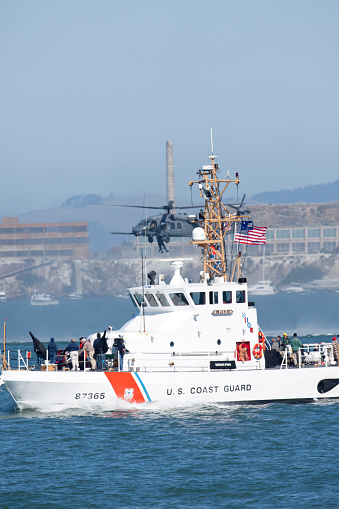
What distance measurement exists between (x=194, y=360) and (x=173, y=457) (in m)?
6.08

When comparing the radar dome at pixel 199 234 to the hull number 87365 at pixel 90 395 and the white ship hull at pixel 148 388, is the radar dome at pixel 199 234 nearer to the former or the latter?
the white ship hull at pixel 148 388

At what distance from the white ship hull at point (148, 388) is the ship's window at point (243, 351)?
711 mm

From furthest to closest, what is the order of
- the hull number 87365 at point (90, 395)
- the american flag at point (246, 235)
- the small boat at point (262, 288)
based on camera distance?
the small boat at point (262, 288), the american flag at point (246, 235), the hull number 87365 at point (90, 395)

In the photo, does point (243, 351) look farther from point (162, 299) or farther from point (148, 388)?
point (148, 388)

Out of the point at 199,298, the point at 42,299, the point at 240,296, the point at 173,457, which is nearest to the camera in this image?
the point at 173,457

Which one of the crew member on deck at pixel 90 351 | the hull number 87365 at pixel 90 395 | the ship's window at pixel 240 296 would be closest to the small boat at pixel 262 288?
the ship's window at pixel 240 296

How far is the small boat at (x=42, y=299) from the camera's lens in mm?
158062

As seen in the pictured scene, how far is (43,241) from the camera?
572 ft

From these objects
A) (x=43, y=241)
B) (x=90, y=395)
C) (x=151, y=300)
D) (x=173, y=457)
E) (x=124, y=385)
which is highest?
(x=43, y=241)

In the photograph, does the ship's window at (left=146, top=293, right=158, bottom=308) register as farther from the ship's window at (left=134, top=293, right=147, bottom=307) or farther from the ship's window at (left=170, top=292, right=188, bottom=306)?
the ship's window at (left=170, top=292, right=188, bottom=306)

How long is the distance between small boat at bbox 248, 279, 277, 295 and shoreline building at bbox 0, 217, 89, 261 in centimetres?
3672

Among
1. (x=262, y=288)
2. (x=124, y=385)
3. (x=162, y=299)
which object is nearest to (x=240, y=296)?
(x=162, y=299)

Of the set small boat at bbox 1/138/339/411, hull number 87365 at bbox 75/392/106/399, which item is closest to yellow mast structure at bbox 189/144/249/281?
small boat at bbox 1/138/339/411

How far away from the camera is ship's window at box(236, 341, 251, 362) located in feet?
88.3
